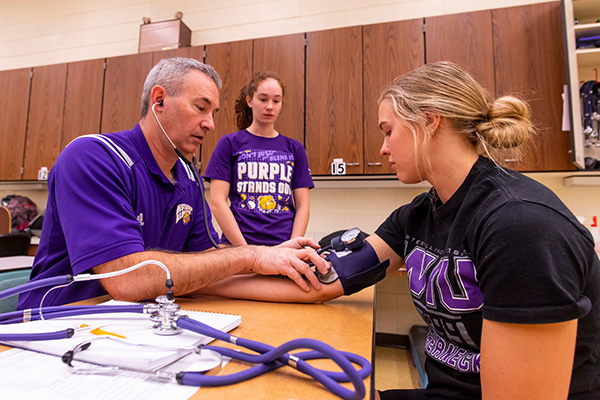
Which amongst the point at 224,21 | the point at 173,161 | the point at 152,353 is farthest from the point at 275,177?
the point at 224,21

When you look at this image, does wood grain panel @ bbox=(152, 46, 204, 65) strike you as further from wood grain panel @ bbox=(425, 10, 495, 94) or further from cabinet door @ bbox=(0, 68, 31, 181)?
wood grain panel @ bbox=(425, 10, 495, 94)

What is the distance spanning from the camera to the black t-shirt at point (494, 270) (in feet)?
1.58

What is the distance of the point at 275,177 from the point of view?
5.86ft

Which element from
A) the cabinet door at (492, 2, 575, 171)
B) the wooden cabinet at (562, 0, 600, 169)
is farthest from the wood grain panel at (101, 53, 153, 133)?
the wooden cabinet at (562, 0, 600, 169)

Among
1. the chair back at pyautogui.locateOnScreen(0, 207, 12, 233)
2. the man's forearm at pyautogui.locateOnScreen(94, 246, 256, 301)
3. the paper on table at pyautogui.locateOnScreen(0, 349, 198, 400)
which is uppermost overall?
the chair back at pyautogui.locateOnScreen(0, 207, 12, 233)

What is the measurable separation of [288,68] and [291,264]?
6.87ft

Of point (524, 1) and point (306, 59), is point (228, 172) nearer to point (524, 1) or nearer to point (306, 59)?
point (306, 59)

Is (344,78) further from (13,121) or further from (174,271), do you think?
(13,121)

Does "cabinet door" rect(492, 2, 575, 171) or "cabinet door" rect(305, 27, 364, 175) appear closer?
"cabinet door" rect(492, 2, 575, 171)

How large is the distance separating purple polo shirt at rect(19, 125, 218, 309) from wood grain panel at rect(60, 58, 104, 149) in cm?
245

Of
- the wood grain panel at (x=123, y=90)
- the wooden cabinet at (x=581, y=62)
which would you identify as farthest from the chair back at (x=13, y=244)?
the wooden cabinet at (x=581, y=62)

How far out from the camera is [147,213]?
0.96 meters

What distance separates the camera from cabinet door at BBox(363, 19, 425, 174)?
2.36 meters

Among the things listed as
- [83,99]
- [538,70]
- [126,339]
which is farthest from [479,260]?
[83,99]
